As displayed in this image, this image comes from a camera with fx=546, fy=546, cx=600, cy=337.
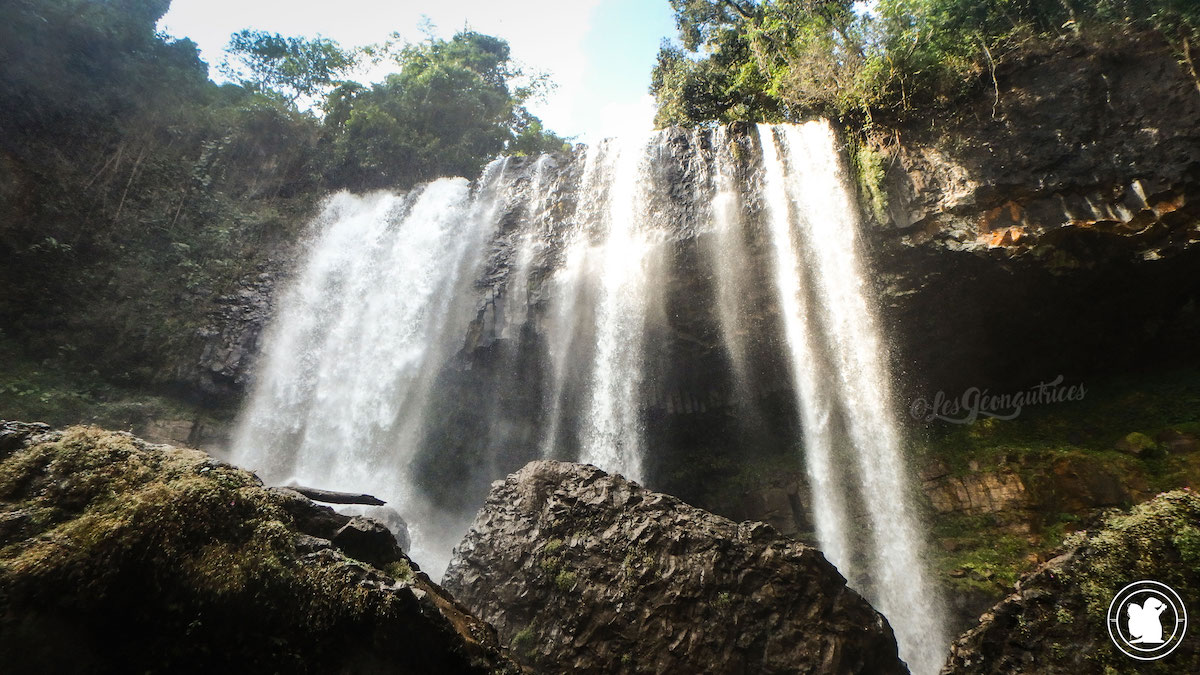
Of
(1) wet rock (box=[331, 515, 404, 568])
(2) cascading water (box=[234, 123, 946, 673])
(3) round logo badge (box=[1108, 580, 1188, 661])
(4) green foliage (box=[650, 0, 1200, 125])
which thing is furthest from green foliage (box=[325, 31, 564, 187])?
(3) round logo badge (box=[1108, 580, 1188, 661])

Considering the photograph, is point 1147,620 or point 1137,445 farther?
point 1137,445

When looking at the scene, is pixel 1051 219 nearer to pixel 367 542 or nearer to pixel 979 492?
pixel 979 492

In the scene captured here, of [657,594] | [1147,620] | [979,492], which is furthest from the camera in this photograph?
[979,492]

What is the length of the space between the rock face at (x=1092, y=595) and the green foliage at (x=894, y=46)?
799cm

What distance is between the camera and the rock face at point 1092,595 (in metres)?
3.55

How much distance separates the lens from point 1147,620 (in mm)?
3484

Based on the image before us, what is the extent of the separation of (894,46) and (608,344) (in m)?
7.61

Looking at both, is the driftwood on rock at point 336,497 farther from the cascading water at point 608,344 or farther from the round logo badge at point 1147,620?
the cascading water at point 608,344

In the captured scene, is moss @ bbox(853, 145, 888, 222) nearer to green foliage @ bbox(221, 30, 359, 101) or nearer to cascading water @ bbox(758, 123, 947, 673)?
cascading water @ bbox(758, 123, 947, 673)

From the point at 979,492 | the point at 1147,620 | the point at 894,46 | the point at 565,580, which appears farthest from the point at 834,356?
the point at 1147,620

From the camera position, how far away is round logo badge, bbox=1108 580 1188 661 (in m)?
3.40

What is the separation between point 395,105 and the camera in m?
18.6

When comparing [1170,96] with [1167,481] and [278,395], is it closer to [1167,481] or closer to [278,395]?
[1167,481]

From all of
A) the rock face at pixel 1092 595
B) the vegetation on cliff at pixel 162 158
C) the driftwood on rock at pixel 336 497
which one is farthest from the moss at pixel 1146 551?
the vegetation on cliff at pixel 162 158
